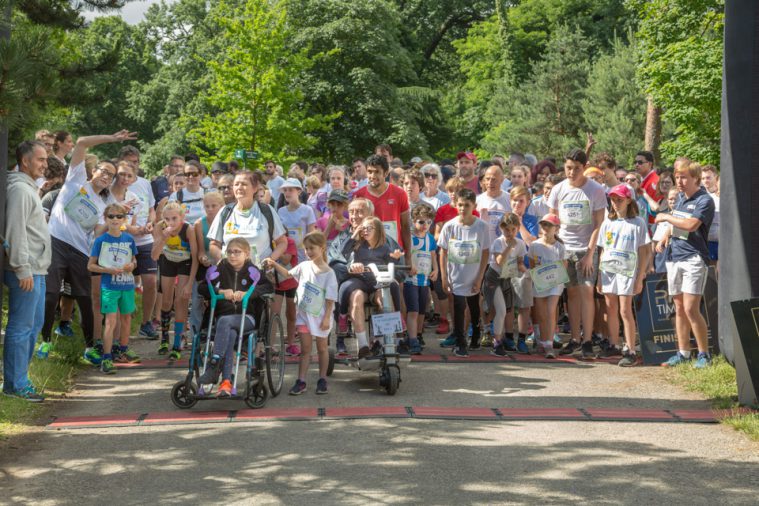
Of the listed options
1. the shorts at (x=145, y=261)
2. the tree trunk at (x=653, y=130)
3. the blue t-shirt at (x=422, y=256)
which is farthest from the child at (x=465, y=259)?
the tree trunk at (x=653, y=130)

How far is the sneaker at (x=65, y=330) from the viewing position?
12.2 m

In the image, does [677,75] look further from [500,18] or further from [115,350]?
[500,18]

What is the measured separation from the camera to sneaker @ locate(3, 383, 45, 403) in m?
9.21

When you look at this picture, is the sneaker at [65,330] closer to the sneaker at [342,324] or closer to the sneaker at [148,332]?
the sneaker at [148,332]

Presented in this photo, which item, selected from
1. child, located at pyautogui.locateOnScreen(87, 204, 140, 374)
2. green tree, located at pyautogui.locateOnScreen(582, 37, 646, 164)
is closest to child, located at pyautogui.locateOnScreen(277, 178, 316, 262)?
child, located at pyautogui.locateOnScreen(87, 204, 140, 374)

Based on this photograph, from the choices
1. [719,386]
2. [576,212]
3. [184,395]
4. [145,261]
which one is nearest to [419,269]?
[576,212]

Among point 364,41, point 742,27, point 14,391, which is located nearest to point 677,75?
point 364,41

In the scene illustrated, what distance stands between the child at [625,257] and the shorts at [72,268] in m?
5.65

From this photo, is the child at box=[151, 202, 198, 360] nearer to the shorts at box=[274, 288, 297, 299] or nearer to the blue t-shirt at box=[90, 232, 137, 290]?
the blue t-shirt at box=[90, 232, 137, 290]

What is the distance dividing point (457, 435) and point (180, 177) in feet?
22.7

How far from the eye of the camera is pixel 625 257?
450 inches

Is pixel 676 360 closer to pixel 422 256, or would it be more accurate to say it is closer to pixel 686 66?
pixel 422 256

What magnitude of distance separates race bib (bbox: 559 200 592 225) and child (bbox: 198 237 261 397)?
4.32 m

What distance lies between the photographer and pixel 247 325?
919 cm
